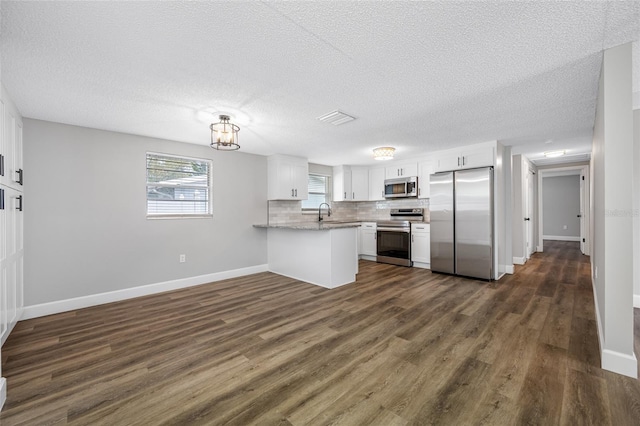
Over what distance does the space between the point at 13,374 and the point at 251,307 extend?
6.52ft

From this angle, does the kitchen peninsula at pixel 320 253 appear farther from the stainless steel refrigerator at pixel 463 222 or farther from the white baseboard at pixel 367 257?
the white baseboard at pixel 367 257

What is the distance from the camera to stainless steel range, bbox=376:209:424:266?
5.67 m

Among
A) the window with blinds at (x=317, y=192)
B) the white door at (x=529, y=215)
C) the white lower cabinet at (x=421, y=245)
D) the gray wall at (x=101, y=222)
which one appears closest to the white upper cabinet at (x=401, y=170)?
the white lower cabinet at (x=421, y=245)

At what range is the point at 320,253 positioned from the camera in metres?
4.29

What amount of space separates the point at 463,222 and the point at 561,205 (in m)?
7.94

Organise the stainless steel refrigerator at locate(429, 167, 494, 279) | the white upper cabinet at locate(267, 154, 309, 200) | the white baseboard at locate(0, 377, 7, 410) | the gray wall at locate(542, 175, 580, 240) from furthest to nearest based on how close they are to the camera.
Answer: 1. the gray wall at locate(542, 175, 580, 240)
2. the white upper cabinet at locate(267, 154, 309, 200)
3. the stainless steel refrigerator at locate(429, 167, 494, 279)
4. the white baseboard at locate(0, 377, 7, 410)

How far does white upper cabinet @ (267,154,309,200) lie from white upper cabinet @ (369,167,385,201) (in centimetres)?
192

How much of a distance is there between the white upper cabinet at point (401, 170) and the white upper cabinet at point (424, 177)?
0.36 ft

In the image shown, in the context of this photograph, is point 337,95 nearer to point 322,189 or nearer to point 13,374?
point 13,374

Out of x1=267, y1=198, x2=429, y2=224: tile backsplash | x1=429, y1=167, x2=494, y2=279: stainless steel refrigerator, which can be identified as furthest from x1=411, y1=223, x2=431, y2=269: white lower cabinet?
x1=267, y1=198, x2=429, y2=224: tile backsplash

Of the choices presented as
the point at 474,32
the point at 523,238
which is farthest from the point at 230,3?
the point at 523,238

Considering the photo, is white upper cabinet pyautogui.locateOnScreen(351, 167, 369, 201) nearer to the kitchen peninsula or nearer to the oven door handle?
the oven door handle

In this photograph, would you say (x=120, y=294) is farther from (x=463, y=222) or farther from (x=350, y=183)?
(x=463, y=222)

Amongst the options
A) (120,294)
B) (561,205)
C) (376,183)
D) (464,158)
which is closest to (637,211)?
(464,158)
